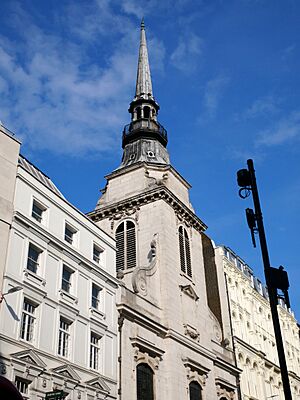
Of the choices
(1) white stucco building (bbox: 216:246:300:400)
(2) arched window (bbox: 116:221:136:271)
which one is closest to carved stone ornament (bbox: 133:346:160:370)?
(2) arched window (bbox: 116:221:136:271)

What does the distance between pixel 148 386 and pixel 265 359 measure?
22.2 m

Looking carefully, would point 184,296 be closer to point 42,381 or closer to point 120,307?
point 120,307

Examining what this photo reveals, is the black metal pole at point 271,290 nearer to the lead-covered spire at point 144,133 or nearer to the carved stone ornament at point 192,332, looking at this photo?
the carved stone ornament at point 192,332

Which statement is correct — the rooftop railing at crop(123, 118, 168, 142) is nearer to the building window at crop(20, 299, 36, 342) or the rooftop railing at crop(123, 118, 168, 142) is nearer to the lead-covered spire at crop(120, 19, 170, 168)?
the lead-covered spire at crop(120, 19, 170, 168)

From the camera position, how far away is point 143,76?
2292 inches

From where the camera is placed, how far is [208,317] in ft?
137

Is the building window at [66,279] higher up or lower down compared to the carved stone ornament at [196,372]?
higher up

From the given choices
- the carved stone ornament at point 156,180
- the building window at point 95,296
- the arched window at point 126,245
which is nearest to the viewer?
the building window at point 95,296

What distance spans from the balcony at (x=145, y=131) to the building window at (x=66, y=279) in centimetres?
2565

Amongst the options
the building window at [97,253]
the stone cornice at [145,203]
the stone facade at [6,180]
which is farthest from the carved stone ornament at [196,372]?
the stone facade at [6,180]

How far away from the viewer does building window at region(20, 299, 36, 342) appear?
2183 cm

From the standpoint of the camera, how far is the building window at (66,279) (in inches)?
1017

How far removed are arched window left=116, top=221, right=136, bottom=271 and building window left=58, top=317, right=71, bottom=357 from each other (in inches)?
566

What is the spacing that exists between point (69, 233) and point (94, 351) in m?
6.38
